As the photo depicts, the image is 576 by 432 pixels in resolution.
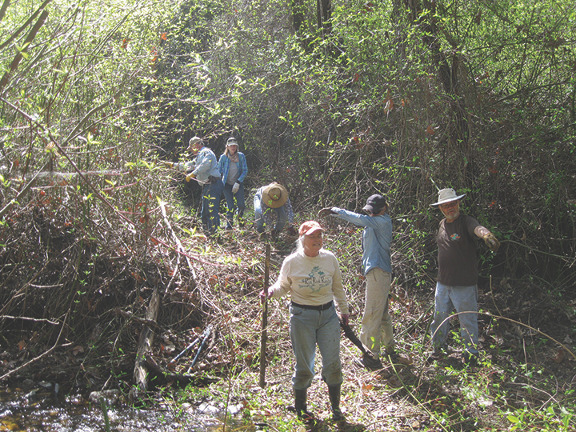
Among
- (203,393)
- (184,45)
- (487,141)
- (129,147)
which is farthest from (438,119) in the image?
(184,45)

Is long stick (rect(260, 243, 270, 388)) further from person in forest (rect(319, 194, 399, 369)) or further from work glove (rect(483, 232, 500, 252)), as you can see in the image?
work glove (rect(483, 232, 500, 252))

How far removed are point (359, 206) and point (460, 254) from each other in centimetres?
287

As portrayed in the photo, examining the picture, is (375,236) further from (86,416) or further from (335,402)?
(86,416)

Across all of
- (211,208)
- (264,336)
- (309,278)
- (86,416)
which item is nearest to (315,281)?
(309,278)

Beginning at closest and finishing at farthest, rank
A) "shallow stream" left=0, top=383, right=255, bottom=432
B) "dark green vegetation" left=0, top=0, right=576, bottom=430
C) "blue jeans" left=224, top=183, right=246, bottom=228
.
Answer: "shallow stream" left=0, top=383, right=255, bottom=432 → "dark green vegetation" left=0, top=0, right=576, bottom=430 → "blue jeans" left=224, top=183, right=246, bottom=228

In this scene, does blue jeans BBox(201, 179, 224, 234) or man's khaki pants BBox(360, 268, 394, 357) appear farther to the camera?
blue jeans BBox(201, 179, 224, 234)

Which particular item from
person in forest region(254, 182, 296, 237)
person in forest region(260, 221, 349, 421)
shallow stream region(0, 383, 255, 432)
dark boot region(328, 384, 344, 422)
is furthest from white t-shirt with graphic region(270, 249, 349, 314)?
person in forest region(254, 182, 296, 237)

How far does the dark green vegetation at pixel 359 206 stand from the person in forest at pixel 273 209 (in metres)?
1.09

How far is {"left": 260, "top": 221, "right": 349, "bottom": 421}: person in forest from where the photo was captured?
513 centimetres

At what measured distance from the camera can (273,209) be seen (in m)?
9.90

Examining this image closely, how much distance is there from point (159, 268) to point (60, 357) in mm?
1535

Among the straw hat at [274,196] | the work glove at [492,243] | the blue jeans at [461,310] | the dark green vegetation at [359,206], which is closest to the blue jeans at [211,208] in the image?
the straw hat at [274,196]

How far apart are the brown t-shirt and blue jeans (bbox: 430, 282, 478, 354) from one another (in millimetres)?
97

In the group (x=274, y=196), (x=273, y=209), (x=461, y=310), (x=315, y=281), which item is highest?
(x=274, y=196)
